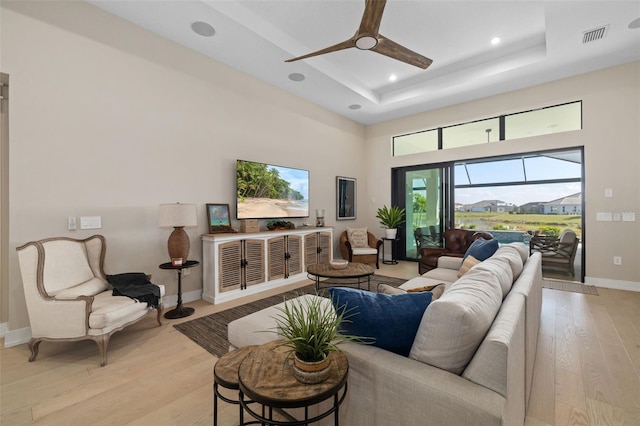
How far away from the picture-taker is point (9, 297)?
2.52 m

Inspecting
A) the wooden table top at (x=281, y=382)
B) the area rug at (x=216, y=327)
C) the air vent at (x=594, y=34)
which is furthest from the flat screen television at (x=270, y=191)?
the air vent at (x=594, y=34)

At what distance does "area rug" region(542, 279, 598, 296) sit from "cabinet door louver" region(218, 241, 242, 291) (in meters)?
4.56

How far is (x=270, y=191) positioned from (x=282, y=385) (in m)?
3.80

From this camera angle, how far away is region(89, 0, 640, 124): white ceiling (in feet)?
10.1

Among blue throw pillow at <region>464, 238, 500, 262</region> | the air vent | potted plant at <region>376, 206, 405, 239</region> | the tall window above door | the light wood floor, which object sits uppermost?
the air vent

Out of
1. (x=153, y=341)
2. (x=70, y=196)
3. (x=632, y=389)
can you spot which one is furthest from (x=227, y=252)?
(x=632, y=389)

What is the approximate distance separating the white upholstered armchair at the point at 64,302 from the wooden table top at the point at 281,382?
5.69 ft

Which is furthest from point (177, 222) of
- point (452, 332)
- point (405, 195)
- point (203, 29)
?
point (405, 195)

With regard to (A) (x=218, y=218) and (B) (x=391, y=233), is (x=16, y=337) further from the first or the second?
(B) (x=391, y=233)

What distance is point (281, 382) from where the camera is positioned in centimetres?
105

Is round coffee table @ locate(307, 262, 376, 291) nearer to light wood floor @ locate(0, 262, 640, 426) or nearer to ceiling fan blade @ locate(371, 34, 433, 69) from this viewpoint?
light wood floor @ locate(0, 262, 640, 426)

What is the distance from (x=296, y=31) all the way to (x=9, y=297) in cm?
418

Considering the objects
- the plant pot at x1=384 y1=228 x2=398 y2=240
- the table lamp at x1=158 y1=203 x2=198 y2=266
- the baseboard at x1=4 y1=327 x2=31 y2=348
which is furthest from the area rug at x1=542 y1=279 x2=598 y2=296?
the baseboard at x1=4 y1=327 x2=31 y2=348

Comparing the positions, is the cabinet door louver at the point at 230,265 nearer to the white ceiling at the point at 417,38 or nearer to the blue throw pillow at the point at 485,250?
the white ceiling at the point at 417,38
